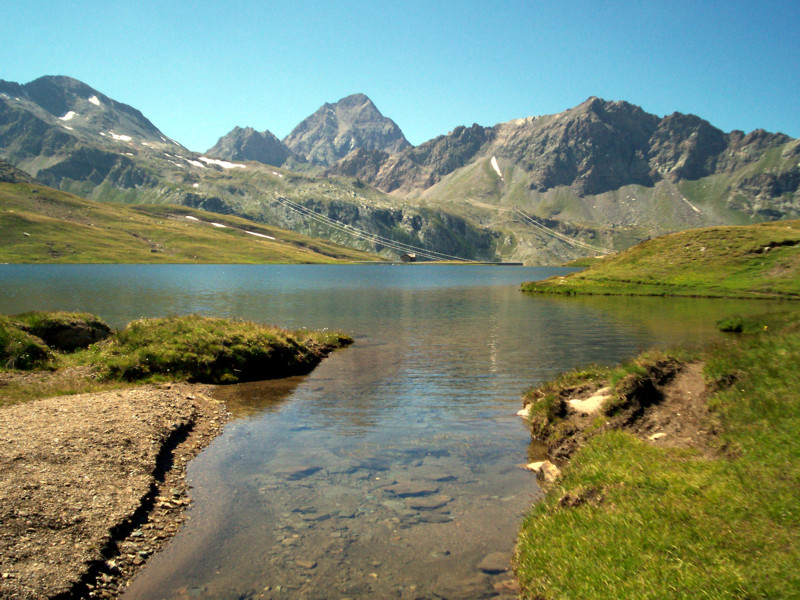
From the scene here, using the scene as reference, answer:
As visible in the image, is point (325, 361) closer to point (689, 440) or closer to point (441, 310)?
point (689, 440)

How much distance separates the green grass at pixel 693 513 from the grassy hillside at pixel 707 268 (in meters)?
84.5

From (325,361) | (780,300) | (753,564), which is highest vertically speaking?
(780,300)

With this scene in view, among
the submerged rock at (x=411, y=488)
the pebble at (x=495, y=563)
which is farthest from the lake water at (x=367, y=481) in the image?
the pebble at (x=495, y=563)

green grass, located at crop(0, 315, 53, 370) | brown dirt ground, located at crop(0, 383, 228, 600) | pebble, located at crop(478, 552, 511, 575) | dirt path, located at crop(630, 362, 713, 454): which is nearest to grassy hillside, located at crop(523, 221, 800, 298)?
dirt path, located at crop(630, 362, 713, 454)

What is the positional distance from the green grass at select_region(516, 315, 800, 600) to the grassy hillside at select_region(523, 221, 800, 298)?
8446 cm

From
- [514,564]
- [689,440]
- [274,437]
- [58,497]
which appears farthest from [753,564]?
[274,437]

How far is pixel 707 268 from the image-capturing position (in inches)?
3792

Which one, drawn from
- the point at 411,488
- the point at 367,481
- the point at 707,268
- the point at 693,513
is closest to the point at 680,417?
the point at 693,513

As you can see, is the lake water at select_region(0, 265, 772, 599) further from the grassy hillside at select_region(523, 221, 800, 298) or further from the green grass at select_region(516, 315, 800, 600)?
the grassy hillside at select_region(523, 221, 800, 298)

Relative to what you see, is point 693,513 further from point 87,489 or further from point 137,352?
point 137,352

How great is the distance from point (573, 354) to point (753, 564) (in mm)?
34397

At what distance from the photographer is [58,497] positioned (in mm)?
11859

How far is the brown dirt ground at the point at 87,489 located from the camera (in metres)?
9.77

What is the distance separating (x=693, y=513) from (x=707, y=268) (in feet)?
343
